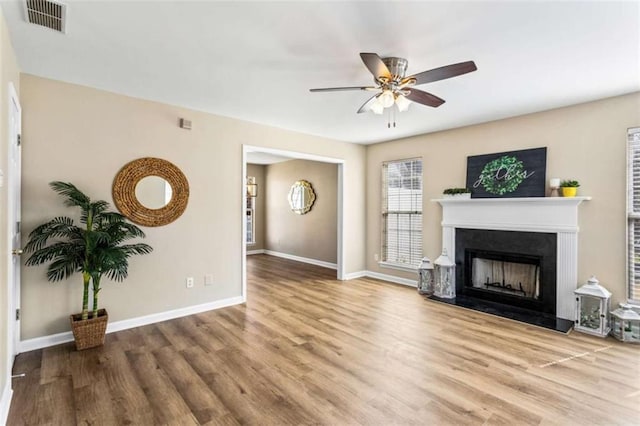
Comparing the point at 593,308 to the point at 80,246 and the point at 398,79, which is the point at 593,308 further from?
the point at 80,246

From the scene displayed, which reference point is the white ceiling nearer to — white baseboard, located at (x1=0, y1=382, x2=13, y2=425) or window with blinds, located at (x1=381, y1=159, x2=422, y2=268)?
window with blinds, located at (x1=381, y1=159, x2=422, y2=268)

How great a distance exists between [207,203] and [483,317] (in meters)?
3.75

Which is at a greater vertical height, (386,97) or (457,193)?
(386,97)

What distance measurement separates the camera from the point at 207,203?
414 centimetres

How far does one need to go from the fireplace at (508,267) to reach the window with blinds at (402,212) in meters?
0.83

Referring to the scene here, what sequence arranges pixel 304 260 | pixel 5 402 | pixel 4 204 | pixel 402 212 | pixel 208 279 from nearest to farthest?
1. pixel 5 402
2. pixel 4 204
3. pixel 208 279
4. pixel 402 212
5. pixel 304 260

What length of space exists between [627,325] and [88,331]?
5.22m

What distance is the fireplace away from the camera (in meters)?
3.91

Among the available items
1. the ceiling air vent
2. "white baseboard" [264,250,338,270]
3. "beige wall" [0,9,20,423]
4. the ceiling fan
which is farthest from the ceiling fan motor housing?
"white baseboard" [264,250,338,270]

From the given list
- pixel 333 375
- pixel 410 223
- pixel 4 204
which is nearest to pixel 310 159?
pixel 410 223

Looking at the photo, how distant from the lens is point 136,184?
3.58 m

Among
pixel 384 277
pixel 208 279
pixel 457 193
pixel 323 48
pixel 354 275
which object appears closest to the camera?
pixel 323 48

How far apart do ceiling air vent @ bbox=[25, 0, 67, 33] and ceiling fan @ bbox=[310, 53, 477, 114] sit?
170 cm

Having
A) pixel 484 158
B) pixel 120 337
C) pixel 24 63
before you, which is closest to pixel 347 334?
pixel 120 337
